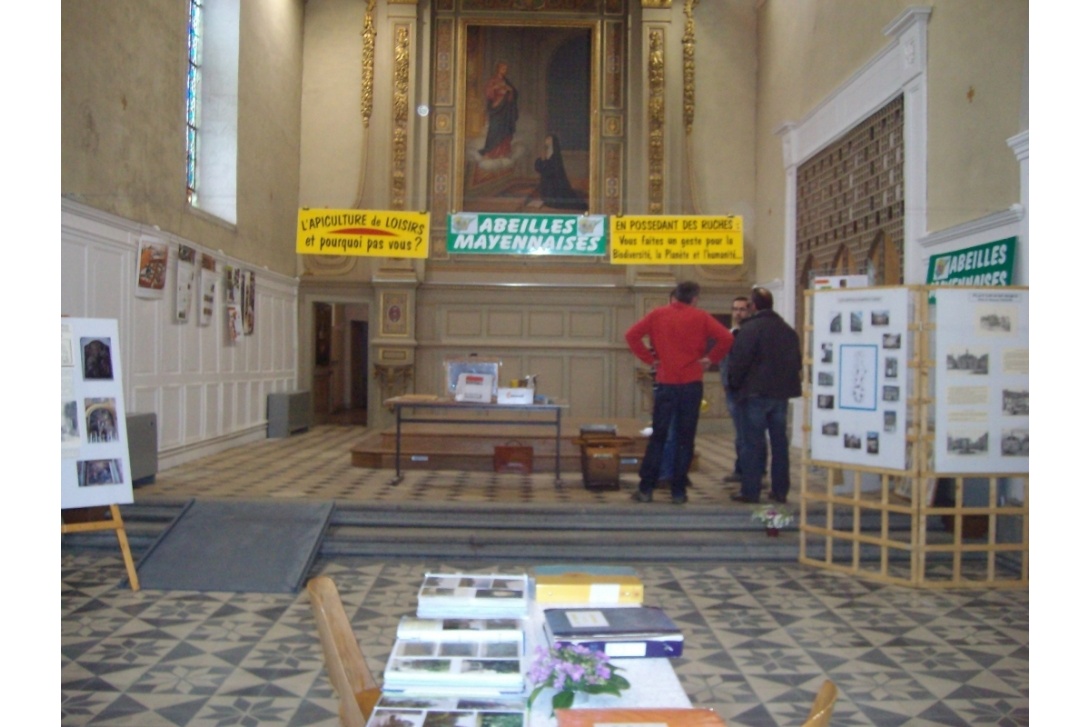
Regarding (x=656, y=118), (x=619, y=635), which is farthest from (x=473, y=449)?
(x=619, y=635)

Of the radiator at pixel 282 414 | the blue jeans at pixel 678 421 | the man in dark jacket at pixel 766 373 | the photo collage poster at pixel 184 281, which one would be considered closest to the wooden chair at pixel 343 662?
the blue jeans at pixel 678 421

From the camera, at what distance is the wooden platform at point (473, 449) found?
8.58m

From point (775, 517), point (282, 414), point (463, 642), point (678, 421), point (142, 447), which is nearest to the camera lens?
point (463, 642)

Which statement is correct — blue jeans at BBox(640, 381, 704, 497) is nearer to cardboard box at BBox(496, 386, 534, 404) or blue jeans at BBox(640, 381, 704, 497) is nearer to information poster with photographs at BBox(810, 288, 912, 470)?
information poster with photographs at BBox(810, 288, 912, 470)

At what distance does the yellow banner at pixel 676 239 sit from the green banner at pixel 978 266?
2138mm

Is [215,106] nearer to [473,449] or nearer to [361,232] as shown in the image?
[361,232]

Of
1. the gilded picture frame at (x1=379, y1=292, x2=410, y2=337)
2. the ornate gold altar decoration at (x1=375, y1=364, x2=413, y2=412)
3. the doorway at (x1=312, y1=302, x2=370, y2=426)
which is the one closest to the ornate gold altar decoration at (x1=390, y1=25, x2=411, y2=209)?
the gilded picture frame at (x1=379, y1=292, x2=410, y2=337)

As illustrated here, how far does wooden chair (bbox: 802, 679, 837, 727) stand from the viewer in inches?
62.4

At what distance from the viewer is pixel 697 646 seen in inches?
161

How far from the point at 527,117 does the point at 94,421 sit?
9.77 meters

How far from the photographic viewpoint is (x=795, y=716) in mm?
3285

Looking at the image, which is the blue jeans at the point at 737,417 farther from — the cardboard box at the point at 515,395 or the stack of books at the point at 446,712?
the stack of books at the point at 446,712

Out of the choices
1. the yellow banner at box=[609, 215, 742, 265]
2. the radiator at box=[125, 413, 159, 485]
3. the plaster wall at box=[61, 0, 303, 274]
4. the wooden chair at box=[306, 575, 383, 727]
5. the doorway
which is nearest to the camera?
the wooden chair at box=[306, 575, 383, 727]

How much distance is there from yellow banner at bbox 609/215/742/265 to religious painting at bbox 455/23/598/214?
15.6 feet
